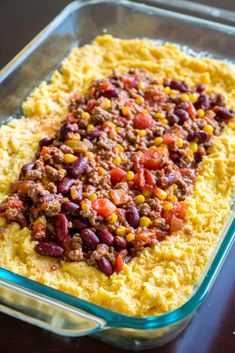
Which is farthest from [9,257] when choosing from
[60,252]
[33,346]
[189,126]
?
[189,126]

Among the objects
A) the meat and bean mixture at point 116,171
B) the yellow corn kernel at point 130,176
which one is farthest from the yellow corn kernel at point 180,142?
the yellow corn kernel at point 130,176

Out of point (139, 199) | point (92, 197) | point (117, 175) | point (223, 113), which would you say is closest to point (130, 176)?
point (117, 175)

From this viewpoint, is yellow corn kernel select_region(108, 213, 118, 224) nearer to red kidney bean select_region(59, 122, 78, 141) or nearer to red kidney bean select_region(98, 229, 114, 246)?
red kidney bean select_region(98, 229, 114, 246)

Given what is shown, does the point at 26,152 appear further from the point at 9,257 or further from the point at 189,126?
the point at 189,126

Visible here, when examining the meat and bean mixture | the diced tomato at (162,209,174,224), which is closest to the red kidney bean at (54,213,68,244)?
the meat and bean mixture

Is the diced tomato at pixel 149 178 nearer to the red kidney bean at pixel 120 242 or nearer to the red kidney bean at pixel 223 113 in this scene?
the red kidney bean at pixel 120 242

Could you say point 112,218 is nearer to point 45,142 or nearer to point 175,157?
point 175,157
